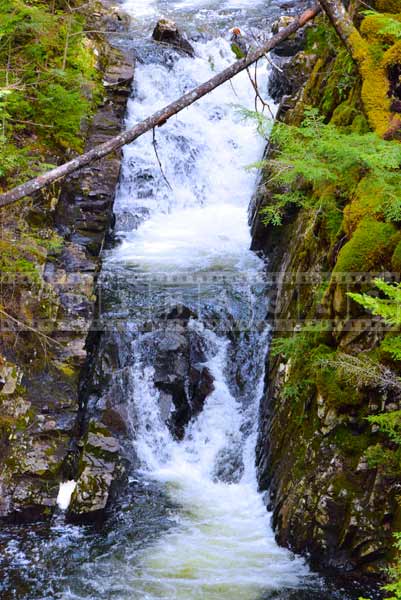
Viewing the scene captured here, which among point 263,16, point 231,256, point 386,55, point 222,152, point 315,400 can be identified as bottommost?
point 315,400

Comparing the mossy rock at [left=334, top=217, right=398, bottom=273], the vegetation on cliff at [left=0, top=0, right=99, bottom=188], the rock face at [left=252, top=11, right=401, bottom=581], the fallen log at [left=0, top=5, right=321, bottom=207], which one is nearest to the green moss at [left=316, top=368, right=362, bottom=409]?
the rock face at [left=252, top=11, right=401, bottom=581]

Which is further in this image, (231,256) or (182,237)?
(182,237)

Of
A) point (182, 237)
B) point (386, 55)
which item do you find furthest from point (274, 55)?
point (386, 55)

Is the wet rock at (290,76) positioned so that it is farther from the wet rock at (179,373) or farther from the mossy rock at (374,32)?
the wet rock at (179,373)

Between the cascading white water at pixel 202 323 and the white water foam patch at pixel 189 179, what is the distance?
0.09 feet

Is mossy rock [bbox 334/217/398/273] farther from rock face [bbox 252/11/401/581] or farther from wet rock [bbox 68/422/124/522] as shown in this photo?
wet rock [bbox 68/422/124/522]

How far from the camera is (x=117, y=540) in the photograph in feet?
25.5

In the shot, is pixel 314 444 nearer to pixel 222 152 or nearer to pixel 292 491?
pixel 292 491

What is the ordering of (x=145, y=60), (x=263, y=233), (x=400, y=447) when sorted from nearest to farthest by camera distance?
(x=400, y=447), (x=263, y=233), (x=145, y=60)

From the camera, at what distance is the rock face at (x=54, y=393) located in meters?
8.26

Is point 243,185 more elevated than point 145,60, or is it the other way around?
point 145,60

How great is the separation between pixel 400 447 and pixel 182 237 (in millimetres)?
8234

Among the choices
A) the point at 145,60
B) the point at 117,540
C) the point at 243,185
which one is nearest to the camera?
the point at 117,540

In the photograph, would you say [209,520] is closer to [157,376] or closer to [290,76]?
[157,376]
